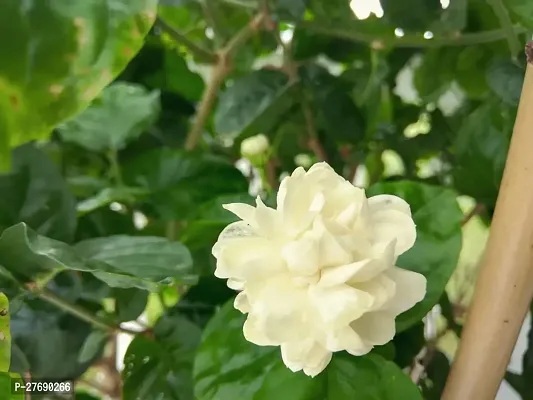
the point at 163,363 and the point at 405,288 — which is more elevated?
the point at 405,288

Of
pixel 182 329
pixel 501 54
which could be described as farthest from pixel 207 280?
Result: pixel 501 54

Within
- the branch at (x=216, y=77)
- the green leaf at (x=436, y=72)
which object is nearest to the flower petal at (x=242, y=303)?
the branch at (x=216, y=77)

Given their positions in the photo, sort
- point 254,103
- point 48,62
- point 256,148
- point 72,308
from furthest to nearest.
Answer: point 256,148
point 254,103
point 72,308
point 48,62

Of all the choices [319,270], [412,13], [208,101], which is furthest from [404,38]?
[319,270]

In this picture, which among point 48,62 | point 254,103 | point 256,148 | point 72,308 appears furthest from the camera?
point 256,148

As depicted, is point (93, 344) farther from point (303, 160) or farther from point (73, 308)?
point (303, 160)

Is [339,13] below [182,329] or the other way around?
the other way around

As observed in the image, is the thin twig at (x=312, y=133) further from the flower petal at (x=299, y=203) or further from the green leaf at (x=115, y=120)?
the flower petal at (x=299, y=203)

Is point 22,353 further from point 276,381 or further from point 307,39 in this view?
point 307,39

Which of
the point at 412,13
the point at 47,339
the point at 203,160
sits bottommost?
the point at 47,339
